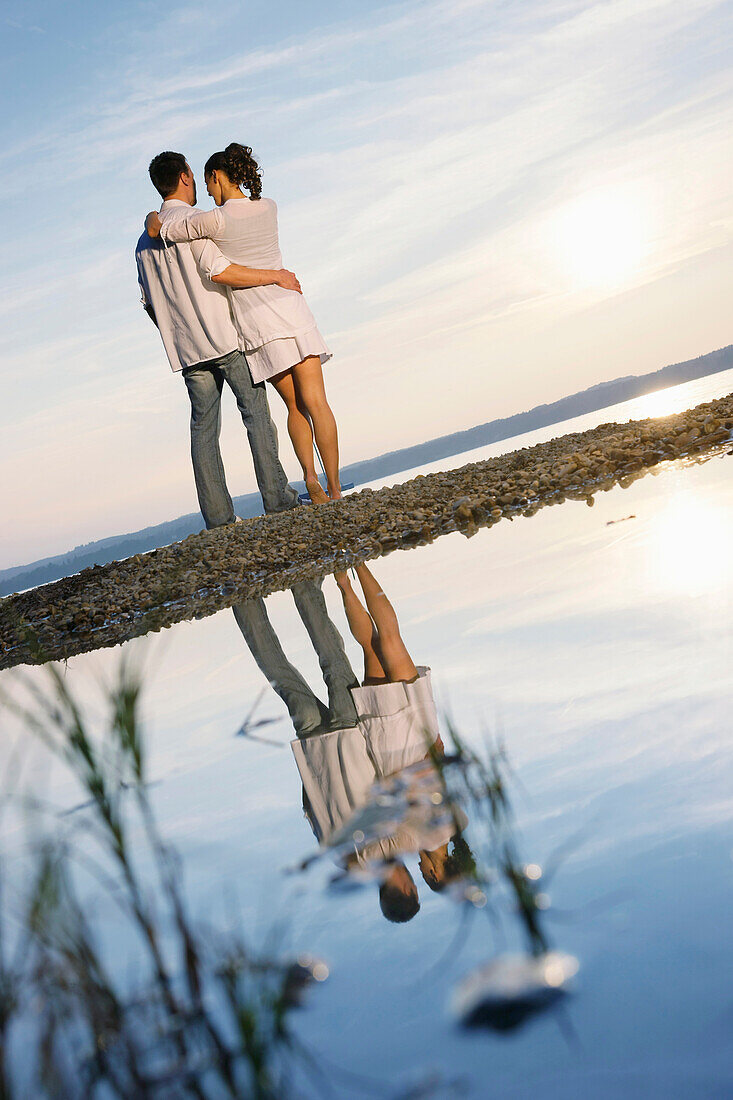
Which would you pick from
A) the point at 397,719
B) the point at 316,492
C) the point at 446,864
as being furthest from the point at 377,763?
the point at 316,492

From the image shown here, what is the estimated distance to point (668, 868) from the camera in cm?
89

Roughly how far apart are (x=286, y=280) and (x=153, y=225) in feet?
2.93

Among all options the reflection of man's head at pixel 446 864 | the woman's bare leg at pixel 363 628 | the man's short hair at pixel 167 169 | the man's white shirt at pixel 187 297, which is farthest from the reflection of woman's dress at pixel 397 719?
the man's short hair at pixel 167 169

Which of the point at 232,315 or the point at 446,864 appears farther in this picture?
the point at 232,315

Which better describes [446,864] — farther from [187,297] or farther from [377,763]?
[187,297]

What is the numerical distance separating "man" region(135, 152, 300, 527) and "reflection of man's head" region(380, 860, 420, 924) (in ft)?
16.4

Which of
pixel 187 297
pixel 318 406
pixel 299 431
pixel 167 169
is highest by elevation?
pixel 167 169

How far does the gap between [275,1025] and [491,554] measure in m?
2.90

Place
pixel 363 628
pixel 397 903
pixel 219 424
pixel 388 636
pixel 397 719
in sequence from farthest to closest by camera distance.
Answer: pixel 219 424
pixel 363 628
pixel 388 636
pixel 397 719
pixel 397 903

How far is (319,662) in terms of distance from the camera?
7.82ft

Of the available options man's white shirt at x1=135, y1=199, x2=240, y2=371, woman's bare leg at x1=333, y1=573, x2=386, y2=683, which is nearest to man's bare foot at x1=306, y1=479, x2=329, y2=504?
man's white shirt at x1=135, y1=199, x2=240, y2=371

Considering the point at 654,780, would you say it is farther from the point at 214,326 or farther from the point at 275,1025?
the point at 214,326

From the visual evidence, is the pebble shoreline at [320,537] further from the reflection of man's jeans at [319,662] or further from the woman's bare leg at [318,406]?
the reflection of man's jeans at [319,662]

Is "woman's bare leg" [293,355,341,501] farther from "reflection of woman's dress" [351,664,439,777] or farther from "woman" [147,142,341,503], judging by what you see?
"reflection of woman's dress" [351,664,439,777]
